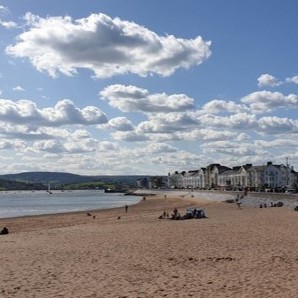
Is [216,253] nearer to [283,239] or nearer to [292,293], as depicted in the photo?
[283,239]

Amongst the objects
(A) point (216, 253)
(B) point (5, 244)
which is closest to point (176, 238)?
(A) point (216, 253)

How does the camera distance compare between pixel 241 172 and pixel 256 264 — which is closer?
pixel 256 264

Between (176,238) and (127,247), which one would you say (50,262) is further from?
(176,238)

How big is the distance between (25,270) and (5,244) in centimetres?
936

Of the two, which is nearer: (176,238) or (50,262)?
(50,262)

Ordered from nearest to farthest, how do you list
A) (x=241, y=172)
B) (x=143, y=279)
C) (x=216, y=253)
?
(x=143, y=279) < (x=216, y=253) < (x=241, y=172)

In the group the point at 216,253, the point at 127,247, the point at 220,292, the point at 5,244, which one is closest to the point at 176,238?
the point at 127,247

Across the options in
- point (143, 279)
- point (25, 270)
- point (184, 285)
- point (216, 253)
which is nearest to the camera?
point (184, 285)

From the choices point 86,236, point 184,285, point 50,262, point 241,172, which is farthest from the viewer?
point 241,172

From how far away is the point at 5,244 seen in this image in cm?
2658

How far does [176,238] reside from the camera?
26.9 meters

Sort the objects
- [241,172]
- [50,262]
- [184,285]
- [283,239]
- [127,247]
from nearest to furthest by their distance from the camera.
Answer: [184,285], [50,262], [127,247], [283,239], [241,172]

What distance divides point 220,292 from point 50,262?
26.3ft

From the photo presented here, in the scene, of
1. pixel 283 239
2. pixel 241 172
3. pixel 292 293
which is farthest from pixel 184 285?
pixel 241 172
